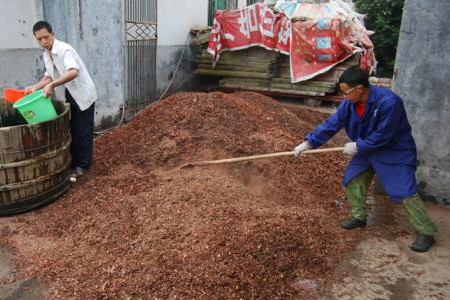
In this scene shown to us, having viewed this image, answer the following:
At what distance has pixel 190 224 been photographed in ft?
11.3

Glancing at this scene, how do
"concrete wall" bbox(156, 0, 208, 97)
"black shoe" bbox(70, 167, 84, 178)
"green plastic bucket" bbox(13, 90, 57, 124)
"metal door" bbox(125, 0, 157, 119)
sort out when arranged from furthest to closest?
"concrete wall" bbox(156, 0, 208, 97) < "metal door" bbox(125, 0, 157, 119) < "black shoe" bbox(70, 167, 84, 178) < "green plastic bucket" bbox(13, 90, 57, 124)

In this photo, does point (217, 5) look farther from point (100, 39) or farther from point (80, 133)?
point (80, 133)

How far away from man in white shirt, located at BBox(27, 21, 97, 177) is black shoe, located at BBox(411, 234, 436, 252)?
3.58 metres

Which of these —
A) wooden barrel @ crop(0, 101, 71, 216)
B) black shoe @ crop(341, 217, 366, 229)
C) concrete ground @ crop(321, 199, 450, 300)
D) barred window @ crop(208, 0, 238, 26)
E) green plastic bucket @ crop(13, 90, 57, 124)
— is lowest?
concrete ground @ crop(321, 199, 450, 300)

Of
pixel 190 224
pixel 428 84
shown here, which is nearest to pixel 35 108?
pixel 190 224

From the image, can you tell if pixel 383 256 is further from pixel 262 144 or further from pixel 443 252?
pixel 262 144

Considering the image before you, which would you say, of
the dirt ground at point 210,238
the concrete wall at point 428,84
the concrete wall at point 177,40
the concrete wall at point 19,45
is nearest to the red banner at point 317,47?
the concrete wall at point 177,40

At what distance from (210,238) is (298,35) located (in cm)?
691

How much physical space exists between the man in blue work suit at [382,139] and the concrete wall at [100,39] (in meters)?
4.03

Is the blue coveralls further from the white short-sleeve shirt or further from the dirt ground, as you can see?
the white short-sleeve shirt

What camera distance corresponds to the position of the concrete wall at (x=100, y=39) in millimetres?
5781

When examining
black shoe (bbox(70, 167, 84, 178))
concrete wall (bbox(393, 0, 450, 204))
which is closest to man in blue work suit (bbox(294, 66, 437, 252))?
concrete wall (bbox(393, 0, 450, 204))

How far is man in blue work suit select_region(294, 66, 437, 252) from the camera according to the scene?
11.0ft

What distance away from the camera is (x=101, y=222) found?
3670 mm
